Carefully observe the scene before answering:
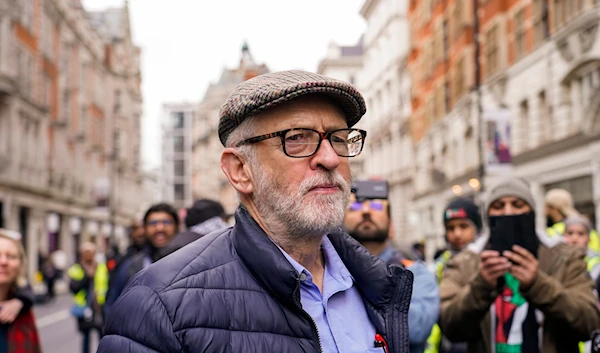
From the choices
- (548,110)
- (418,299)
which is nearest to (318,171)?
(418,299)

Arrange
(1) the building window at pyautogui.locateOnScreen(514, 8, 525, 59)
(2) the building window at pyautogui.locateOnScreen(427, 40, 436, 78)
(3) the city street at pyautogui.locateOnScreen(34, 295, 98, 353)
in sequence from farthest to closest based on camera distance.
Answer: (2) the building window at pyautogui.locateOnScreen(427, 40, 436, 78), (1) the building window at pyautogui.locateOnScreen(514, 8, 525, 59), (3) the city street at pyautogui.locateOnScreen(34, 295, 98, 353)

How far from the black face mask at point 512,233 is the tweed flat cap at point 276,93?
6.51ft

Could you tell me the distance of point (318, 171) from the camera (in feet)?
8.45

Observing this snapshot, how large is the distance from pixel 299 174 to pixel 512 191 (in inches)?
105

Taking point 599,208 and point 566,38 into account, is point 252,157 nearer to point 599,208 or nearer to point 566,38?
point 599,208

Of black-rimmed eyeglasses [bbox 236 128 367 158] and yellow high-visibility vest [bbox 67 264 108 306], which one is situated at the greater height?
black-rimmed eyeglasses [bbox 236 128 367 158]

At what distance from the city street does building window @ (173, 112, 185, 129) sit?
136 m

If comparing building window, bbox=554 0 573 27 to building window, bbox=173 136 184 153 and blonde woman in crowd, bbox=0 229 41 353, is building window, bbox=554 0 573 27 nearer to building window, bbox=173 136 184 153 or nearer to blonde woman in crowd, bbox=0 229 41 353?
blonde woman in crowd, bbox=0 229 41 353

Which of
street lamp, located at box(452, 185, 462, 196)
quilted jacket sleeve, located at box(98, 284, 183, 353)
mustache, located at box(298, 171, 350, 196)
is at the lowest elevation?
quilted jacket sleeve, located at box(98, 284, 183, 353)

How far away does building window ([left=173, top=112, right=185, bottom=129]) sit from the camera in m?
164

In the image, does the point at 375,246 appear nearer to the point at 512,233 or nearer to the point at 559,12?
the point at 512,233

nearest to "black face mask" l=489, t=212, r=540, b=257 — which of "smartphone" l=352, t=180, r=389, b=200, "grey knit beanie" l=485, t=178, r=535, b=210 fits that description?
"grey knit beanie" l=485, t=178, r=535, b=210

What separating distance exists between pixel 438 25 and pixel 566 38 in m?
17.6

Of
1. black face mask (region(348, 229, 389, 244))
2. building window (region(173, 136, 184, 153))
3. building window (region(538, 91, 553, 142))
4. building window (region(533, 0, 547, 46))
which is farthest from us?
building window (region(173, 136, 184, 153))
